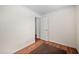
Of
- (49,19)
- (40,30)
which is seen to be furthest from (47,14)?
(40,30)

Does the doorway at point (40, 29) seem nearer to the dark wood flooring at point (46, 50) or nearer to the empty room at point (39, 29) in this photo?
the empty room at point (39, 29)

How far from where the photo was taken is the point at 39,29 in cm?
161

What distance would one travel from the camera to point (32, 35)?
5.29 feet

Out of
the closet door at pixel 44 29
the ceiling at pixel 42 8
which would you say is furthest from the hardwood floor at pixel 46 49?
the ceiling at pixel 42 8

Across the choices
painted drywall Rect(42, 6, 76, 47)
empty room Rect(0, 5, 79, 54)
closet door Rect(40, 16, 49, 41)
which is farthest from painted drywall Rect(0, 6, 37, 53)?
painted drywall Rect(42, 6, 76, 47)

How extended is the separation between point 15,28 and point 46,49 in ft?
2.39

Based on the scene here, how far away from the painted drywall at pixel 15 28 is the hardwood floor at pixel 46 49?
90mm

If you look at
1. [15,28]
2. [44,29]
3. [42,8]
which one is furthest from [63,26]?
[15,28]

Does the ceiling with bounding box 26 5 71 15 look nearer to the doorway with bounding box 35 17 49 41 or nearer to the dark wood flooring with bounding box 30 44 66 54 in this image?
the doorway with bounding box 35 17 49 41

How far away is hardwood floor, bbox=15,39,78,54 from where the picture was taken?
1.52 metres

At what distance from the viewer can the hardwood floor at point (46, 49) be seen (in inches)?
59.8
